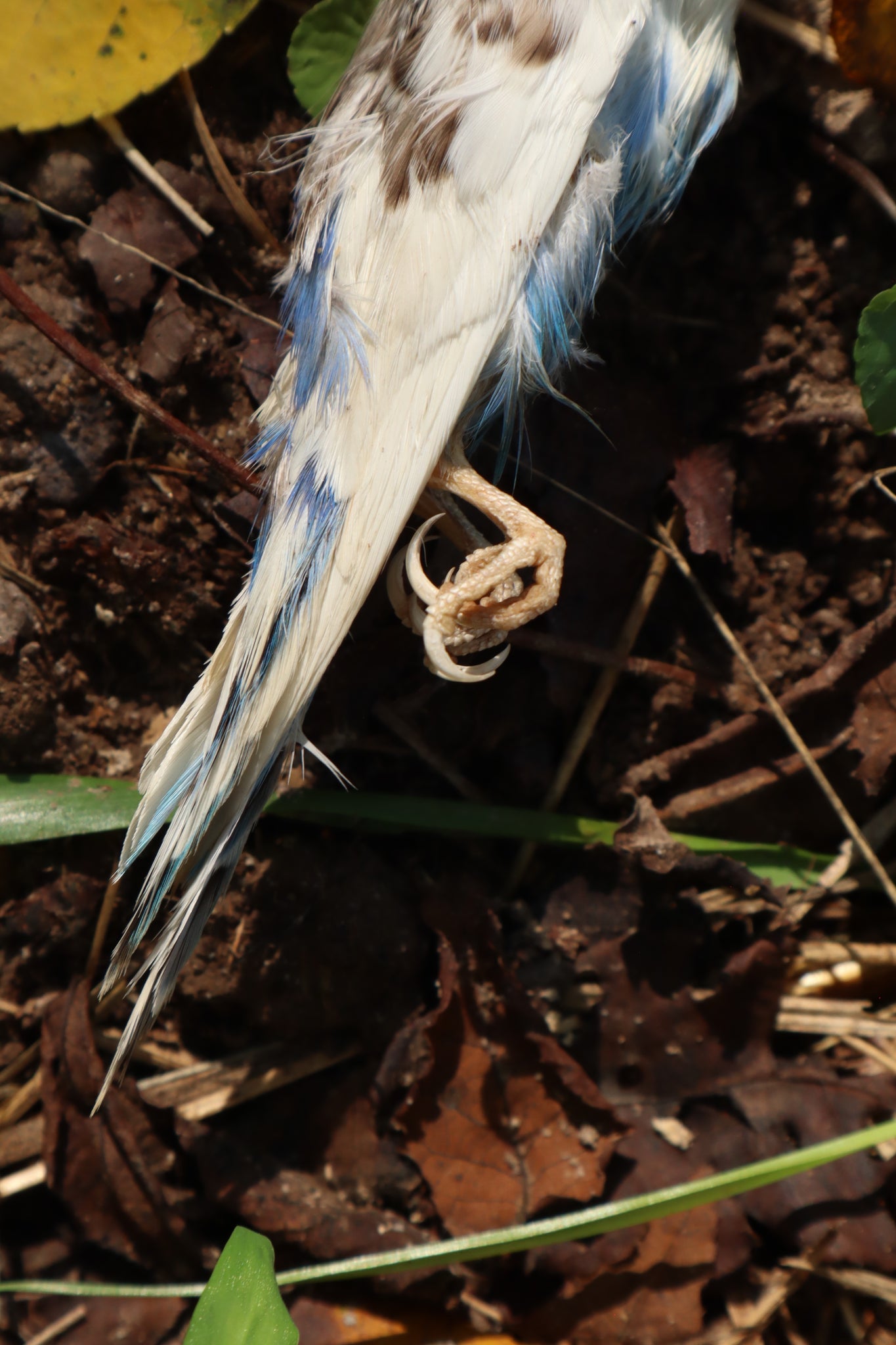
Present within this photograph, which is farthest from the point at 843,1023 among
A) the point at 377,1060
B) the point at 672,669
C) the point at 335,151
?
the point at 335,151

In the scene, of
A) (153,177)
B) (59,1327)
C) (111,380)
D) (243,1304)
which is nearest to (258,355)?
(111,380)

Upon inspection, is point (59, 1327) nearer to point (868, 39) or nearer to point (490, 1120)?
point (490, 1120)

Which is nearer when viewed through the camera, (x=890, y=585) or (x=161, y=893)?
(x=161, y=893)

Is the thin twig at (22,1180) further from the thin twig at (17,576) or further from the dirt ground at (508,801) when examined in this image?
the thin twig at (17,576)

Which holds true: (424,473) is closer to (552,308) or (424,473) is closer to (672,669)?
(552,308)

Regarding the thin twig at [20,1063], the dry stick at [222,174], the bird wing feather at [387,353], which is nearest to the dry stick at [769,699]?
the bird wing feather at [387,353]

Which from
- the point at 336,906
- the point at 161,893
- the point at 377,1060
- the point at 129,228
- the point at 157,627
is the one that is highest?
the point at 129,228
